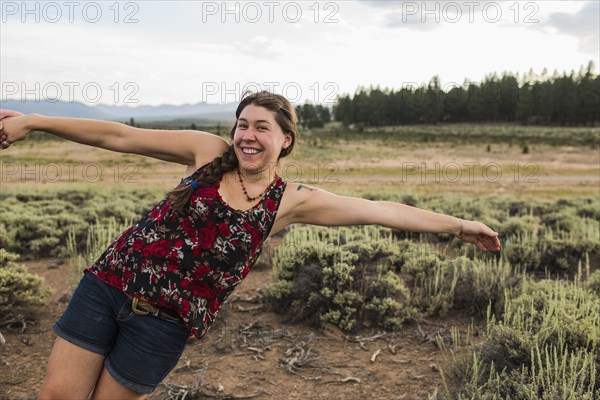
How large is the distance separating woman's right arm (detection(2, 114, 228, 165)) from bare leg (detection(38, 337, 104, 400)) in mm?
920

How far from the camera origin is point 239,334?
16.2 feet

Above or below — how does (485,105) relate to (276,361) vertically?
above

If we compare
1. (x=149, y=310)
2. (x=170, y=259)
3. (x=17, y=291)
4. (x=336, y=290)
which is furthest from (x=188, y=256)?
(x=17, y=291)

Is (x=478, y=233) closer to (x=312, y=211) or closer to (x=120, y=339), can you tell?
(x=312, y=211)

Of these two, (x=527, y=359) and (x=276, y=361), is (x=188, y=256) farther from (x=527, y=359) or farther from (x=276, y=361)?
(x=527, y=359)

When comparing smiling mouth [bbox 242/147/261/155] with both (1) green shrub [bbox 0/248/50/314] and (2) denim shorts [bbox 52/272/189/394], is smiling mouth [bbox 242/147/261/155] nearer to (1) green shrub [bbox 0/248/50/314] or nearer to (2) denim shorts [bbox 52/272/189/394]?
(2) denim shorts [bbox 52/272/189/394]

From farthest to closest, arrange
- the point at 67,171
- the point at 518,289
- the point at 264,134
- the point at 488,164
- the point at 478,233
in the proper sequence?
1. the point at 488,164
2. the point at 67,171
3. the point at 518,289
4. the point at 478,233
5. the point at 264,134

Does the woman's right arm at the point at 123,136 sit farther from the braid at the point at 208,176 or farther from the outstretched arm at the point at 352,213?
the outstretched arm at the point at 352,213

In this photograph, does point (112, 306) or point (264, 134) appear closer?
point (112, 306)

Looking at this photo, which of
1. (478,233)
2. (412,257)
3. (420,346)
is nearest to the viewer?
(478,233)

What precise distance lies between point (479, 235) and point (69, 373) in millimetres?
2091

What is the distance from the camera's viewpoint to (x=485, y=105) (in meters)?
77.5

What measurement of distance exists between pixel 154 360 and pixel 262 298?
3.52 meters

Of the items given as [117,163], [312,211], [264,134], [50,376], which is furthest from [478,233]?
[117,163]
